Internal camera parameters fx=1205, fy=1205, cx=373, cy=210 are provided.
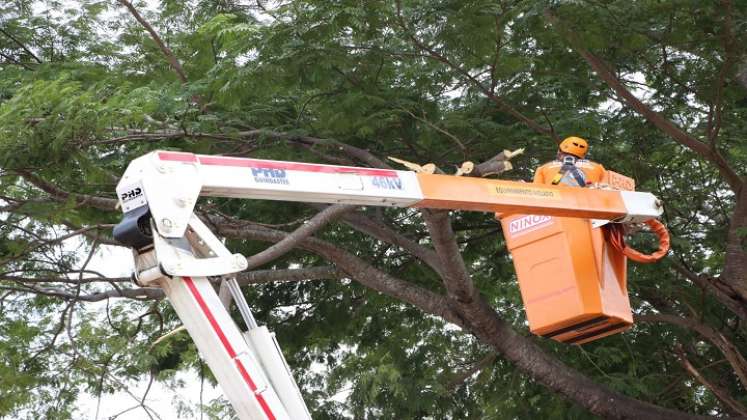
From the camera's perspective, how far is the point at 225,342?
17.7 feet

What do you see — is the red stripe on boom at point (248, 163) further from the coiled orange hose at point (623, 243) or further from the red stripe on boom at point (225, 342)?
the coiled orange hose at point (623, 243)

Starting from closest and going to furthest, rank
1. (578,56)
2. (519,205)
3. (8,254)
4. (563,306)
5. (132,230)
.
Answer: (132,230) → (519,205) → (563,306) → (8,254) → (578,56)

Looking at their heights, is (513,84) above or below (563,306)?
above

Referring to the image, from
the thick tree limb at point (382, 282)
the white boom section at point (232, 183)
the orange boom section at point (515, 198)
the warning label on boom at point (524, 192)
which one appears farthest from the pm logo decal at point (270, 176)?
the thick tree limb at point (382, 282)

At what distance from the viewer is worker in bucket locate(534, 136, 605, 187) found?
806 cm

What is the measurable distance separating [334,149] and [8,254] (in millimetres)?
2866

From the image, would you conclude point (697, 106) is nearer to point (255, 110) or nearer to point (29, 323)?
point (255, 110)

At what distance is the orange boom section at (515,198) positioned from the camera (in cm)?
644

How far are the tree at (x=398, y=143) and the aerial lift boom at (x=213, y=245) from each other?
269 cm

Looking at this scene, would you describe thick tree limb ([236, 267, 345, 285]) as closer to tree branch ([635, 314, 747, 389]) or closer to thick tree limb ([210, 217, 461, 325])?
thick tree limb ([210, 217, 461, 325])

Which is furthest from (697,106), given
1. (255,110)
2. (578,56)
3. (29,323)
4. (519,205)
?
(29,323)

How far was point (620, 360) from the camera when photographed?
37.1 ft

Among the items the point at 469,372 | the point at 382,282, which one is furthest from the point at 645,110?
the point at 469,372

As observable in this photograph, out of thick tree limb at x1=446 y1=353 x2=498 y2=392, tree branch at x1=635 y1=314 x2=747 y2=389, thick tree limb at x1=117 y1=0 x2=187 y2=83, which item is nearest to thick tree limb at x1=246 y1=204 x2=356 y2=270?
thick tree limb at x1=117 y1=0 x2=187 y2=83
